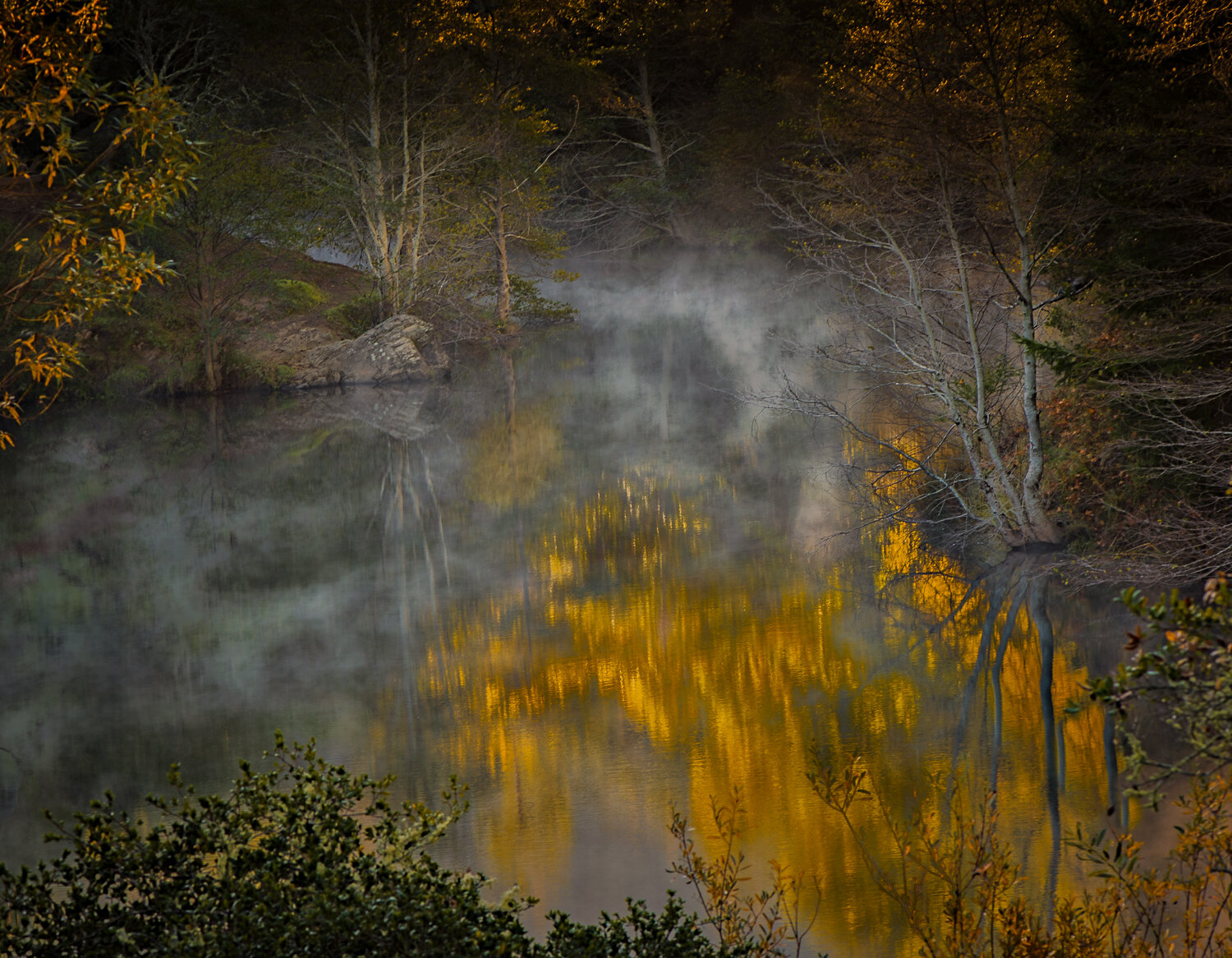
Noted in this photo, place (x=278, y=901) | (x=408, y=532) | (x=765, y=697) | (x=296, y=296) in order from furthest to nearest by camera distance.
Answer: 1. (x=296, y=296)
2. (x=408, y=532)
3. (x=765, y=697)
4. (x=278, y=901)

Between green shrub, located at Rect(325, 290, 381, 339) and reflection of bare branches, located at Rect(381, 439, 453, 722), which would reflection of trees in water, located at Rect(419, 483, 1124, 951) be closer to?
reflection of bare branches, located at Rect(381, 439, 453, 722)

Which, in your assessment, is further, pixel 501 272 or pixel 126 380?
pixel 501 272

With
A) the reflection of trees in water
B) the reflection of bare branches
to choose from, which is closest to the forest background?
the reflection of trees in water

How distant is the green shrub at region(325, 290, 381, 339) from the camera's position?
32688 millimetres

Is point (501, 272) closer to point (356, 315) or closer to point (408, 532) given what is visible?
point (356, 315)

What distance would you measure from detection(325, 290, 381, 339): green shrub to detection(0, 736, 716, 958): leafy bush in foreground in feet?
95.8

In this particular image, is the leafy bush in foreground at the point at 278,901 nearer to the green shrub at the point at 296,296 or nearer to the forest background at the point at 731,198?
the forest background at the point at 731,198

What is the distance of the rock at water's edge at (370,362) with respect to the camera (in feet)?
101

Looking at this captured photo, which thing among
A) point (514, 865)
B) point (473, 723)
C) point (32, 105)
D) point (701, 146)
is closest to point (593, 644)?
point (473, 723)

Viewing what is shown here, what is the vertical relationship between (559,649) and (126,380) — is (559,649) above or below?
below

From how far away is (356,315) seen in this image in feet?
109

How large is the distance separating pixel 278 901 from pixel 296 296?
31.2m

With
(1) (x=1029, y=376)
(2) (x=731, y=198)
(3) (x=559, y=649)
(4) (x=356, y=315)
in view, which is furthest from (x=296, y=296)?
(1) (x=1029, y=376)

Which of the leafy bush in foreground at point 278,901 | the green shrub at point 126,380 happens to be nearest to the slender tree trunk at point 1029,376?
the leafy bush in foreground at point 278,901
